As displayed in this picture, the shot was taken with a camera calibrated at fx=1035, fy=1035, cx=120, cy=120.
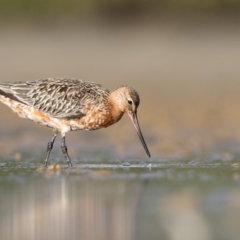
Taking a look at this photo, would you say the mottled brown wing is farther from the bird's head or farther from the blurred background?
the blurred background

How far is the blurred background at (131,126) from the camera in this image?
10.2 m

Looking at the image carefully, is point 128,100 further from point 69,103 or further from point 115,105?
point 69,103

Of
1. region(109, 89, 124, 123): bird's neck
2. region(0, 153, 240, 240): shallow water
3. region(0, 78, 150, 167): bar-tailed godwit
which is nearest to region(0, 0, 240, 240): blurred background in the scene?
region(0, 153, 240, 240): shallow water

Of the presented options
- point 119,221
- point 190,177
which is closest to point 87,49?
point 190,177

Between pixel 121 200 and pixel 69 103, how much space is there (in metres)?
3.57

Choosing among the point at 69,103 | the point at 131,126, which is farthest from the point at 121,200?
the point at 131,126

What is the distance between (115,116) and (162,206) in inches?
150

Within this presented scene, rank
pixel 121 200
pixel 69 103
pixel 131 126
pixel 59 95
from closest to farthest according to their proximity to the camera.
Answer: pixel 121 200, pixel 69 103, pixel 59 95, pixel 131 126

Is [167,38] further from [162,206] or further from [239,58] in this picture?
[162,206]

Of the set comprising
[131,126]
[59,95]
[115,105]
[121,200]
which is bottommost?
[121,200]

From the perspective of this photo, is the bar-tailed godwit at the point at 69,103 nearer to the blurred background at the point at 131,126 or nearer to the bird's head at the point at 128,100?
the bird's head at the point at 128,100

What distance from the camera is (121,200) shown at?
11.0 metres

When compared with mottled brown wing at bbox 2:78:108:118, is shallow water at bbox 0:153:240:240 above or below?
below

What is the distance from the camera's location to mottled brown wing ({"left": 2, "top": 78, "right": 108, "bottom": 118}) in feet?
46.9
